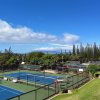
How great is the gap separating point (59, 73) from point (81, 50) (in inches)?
2248

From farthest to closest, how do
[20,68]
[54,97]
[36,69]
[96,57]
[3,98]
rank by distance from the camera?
[96,57]
[20,68]
[36,69]
[3,98]
[54,97]

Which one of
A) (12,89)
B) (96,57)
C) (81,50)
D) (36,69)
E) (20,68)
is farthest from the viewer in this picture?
(81,50)

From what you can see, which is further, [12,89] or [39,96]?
[12,89]

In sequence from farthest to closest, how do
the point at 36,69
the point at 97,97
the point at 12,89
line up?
1. the point at 36,69
2. the point at 12,89
3. the point at 97,97

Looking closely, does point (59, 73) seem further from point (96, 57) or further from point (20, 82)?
point (96, 57)

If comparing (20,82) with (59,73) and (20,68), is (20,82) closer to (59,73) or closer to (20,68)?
(59,73)

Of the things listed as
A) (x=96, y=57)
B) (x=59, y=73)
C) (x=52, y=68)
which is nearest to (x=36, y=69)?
(x=52, y=68)

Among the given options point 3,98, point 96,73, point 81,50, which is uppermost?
point 81,50

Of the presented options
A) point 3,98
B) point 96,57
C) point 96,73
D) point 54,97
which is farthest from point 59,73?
point 96,57

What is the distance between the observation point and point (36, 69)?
43.8m

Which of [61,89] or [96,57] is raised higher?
[96,57]

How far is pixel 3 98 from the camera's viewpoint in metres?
21.6

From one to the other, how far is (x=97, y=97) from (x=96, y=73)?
14558mm

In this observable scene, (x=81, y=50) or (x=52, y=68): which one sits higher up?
(x=81, y=50)
